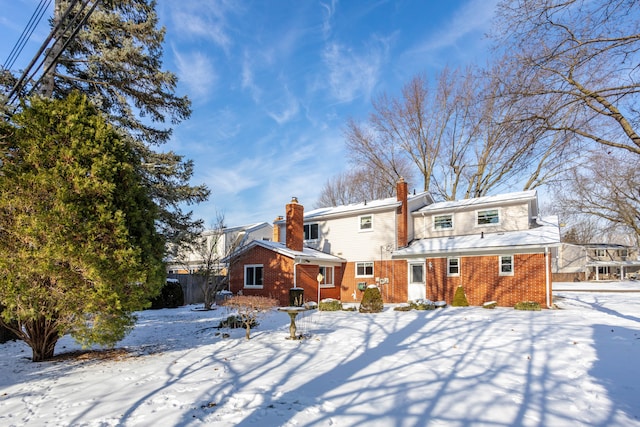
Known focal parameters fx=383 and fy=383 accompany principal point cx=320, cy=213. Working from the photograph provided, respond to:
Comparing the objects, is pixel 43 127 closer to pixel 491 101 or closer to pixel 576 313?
pixel 491 101

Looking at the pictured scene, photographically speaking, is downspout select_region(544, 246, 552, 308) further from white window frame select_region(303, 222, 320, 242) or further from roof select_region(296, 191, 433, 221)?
white window frame select_region(303, 222, 320, 242)

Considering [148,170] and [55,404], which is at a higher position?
[148,170]

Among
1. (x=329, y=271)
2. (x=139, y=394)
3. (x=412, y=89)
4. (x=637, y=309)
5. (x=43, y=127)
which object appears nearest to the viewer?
(x=139, y=394)

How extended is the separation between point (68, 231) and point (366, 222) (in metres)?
16.6

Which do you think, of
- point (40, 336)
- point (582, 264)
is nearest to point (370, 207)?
point (40, 336)

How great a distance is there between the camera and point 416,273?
19.9 meters

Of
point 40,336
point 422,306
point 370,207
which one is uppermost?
point 370,207

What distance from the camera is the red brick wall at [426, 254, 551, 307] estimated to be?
1645 centimetres

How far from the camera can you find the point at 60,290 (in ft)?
21.9

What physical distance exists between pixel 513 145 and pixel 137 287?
851 centimetres

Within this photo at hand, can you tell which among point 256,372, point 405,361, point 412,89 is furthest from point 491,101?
point 412,89

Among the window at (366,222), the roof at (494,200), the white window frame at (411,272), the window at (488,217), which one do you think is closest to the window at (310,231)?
the window at (366,222)

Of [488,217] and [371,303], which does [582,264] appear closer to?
[488,217]

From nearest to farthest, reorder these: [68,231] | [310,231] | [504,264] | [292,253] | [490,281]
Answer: [68,231] → [504,264] → [490,281] → [292,253] → [310,231]
